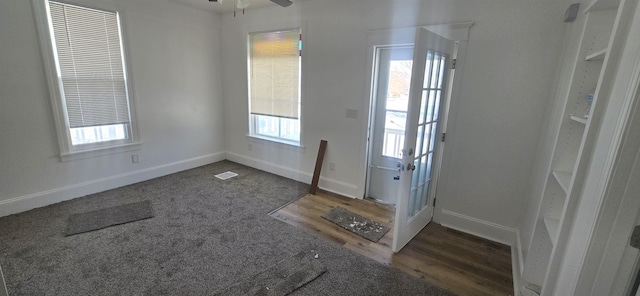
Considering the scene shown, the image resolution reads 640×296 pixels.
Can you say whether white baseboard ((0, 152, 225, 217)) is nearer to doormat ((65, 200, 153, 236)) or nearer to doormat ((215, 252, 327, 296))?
doormat ((65, 200, 153, 236))

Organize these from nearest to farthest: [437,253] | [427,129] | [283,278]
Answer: [283,278] → [437,253] → [427,129]

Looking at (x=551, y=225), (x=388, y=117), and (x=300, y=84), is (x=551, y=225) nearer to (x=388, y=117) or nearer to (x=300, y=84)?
(x=388, y=117)

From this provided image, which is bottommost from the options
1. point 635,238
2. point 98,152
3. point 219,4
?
point 98,152

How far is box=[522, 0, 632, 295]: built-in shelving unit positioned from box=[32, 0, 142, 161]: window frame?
14.6ft

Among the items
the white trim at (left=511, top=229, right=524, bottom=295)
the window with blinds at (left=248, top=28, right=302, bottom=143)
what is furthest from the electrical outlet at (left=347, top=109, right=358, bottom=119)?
the white trim at (left=511, top=229, right=524, bottom=295)

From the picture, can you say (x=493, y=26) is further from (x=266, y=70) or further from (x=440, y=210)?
(x=266, y=70)

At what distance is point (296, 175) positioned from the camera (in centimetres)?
409

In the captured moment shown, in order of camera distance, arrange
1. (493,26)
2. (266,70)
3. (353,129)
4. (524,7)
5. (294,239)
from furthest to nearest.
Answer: (266,70)
(353,129)
(294,239)
(493,26)
(524,7)

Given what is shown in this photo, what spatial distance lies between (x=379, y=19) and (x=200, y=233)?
2.93 meters

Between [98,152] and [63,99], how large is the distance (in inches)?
28.3

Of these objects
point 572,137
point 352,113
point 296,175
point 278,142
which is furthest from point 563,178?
point 278,142

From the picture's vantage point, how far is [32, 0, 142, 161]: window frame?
9.11 ft

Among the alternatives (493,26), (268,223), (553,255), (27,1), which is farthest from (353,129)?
(27,1)

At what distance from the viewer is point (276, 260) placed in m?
2.26
